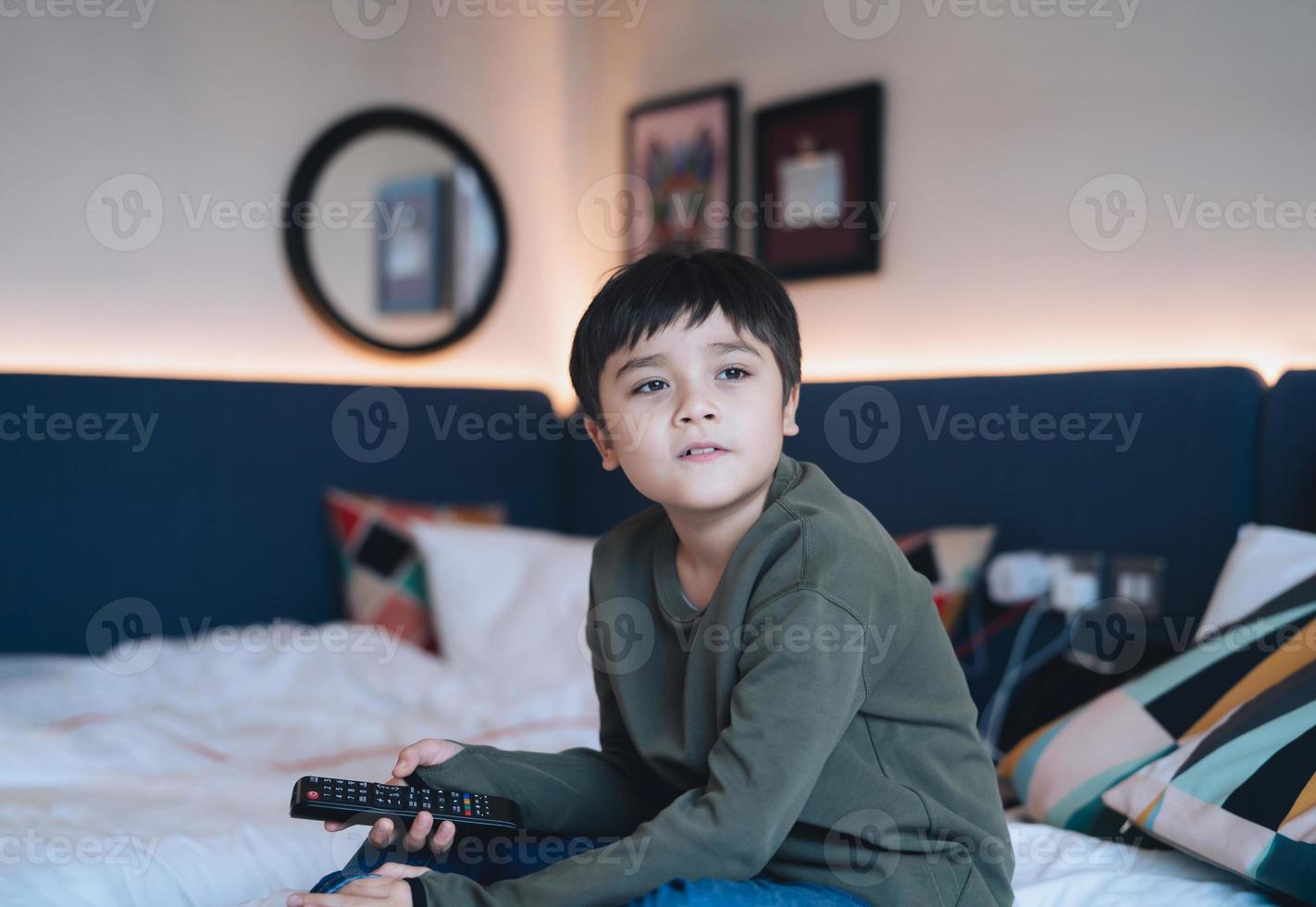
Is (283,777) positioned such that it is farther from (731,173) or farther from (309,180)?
(731,173)

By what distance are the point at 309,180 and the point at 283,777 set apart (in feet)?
4.81

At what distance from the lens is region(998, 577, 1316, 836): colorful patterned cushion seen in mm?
1384

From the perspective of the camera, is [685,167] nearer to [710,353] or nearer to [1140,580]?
[1140,580]

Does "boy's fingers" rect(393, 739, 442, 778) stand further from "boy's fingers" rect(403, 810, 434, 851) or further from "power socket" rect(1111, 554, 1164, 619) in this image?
"power socket" rect(1111, 554, 1164, 619)

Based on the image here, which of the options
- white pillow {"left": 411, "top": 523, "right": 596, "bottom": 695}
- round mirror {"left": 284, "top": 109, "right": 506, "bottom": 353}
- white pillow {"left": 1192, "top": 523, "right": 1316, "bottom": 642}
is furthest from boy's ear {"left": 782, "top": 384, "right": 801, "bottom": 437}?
round mirror {"left": 284, "top": 109, "right": 506, "bottom": 353}

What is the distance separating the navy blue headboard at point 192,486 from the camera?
201cm

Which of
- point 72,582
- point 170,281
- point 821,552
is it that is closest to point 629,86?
point 170,281

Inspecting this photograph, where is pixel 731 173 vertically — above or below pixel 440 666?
above

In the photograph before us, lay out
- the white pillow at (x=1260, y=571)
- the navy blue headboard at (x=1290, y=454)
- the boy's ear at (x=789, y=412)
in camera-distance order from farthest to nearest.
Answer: the navy blue headboard at (x=1290, y=454), the white pillow at (x=1260, y=571), the boy's ear at (x=789, y=412)

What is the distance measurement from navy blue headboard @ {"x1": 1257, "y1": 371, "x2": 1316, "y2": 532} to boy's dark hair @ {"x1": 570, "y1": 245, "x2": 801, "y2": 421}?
1.10m

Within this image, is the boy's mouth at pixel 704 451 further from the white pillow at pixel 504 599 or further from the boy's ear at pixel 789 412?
the white pillow at pixel 504 599

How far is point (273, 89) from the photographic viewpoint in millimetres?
2465

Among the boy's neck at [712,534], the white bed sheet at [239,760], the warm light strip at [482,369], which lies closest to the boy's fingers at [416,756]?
the white bed sheet at [239,760]

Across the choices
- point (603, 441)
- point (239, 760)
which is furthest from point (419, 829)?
point (239, 760)
